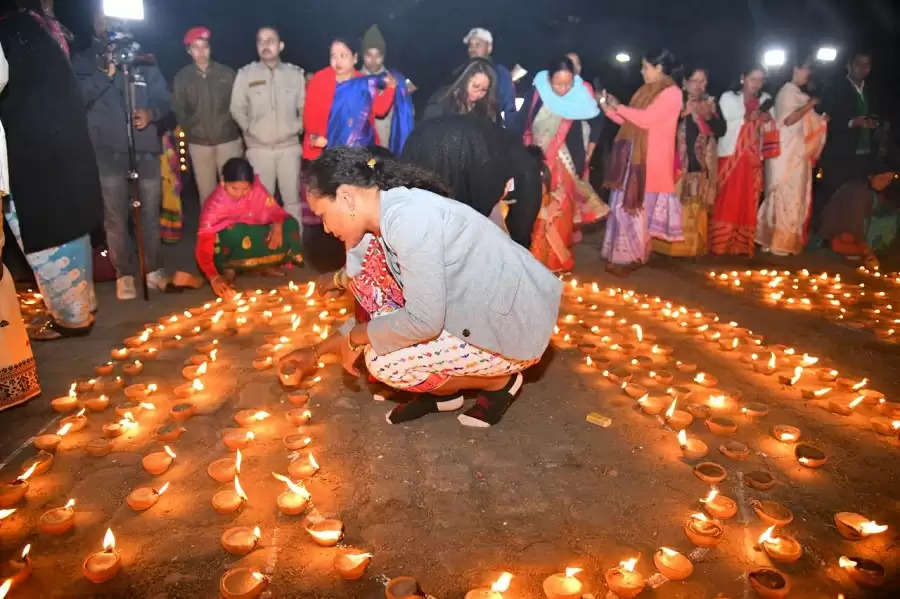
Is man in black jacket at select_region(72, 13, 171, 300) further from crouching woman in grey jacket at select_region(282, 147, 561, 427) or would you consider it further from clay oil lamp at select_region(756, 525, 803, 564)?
clay oil lamp at select_region(756, 525, 803, 564)

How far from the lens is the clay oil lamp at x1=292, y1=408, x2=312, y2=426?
2859 mm

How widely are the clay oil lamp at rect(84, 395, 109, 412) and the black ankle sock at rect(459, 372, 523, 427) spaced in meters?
1.75

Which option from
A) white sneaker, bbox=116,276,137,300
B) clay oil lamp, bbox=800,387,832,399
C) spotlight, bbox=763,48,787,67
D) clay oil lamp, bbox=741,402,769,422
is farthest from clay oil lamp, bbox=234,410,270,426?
spotlight, bbox=763,48,787,67

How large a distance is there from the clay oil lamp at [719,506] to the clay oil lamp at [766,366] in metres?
1.52

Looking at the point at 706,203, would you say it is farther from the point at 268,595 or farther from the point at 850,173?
the point at 268,595

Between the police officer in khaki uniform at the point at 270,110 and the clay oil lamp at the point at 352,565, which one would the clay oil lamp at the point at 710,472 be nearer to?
the clay oil lamp at the point at 352,565

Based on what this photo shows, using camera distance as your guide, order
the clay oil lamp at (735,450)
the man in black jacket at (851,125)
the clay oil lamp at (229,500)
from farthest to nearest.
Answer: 1. the man in black jacket at (851,125)
2. the clay oil lamp at (735,450)
3. the clay oil lamp at (229,500)

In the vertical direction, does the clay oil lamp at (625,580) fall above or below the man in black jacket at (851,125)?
below

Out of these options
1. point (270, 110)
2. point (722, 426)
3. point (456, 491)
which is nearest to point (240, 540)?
point (456, 491)

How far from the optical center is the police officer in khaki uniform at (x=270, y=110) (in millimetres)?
5898

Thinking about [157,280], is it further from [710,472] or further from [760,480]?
[760,480]

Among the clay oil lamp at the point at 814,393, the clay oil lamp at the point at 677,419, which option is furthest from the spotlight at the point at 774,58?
the clay oil lamp at the point at 677,419

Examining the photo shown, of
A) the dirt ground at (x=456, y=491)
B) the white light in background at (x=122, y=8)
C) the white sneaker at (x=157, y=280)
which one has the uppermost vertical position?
the white light in background at (x=122, y=8)

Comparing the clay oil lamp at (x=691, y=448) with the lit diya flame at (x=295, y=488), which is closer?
the lit diya flame at (x=295, y=488)
